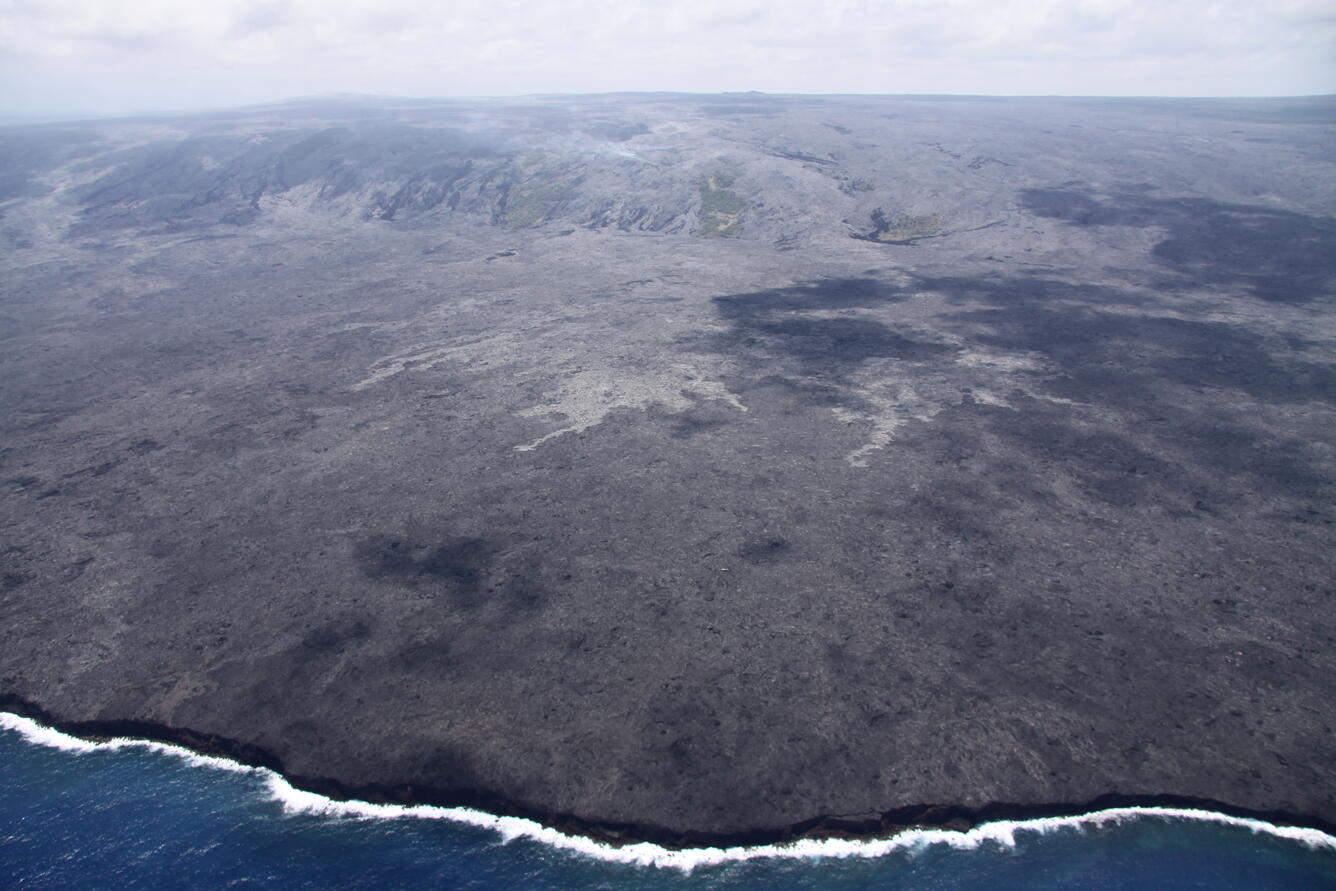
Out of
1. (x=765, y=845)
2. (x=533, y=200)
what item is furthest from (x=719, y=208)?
(x=765, y=845)

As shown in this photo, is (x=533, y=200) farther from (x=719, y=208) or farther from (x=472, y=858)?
(x=472, y=858)

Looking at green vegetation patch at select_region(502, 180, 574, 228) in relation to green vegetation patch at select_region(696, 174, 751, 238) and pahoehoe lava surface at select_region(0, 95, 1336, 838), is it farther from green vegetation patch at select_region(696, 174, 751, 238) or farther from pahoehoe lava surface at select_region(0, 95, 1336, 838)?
pahoehoe lava surface at select_region(0, 95, 1336, 838)

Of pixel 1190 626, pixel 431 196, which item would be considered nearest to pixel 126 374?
pixel 1190 626

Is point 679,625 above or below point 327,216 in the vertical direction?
below

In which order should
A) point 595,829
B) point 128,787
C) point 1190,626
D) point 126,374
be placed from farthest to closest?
point 126,374 → point 1190,626 → point 128,787 → point 595,829

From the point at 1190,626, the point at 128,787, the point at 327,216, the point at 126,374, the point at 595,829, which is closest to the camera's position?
the point at 595,829

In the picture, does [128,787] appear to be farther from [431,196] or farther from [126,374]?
[431,196]
